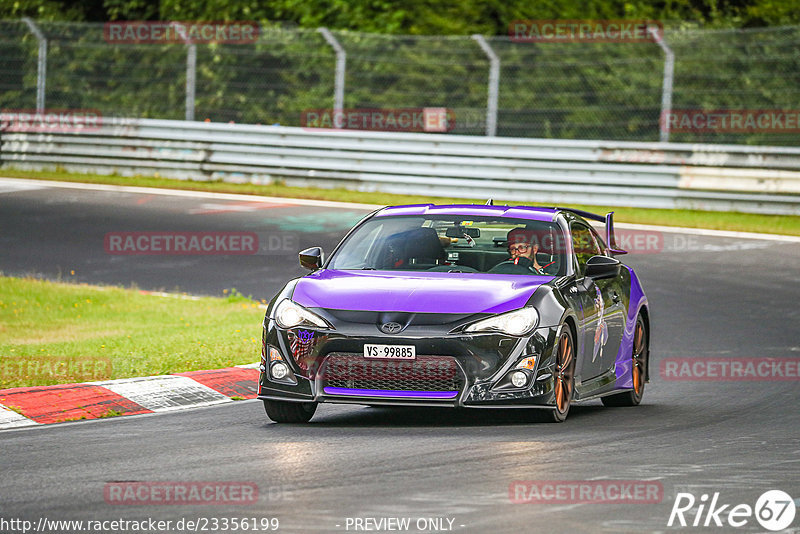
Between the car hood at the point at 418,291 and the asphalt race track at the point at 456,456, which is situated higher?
the car hood at the point at 418,291

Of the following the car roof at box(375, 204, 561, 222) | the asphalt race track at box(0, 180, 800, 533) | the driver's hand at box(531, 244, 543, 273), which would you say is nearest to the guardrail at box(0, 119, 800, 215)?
the asphalt race track at box(0, 180, 800, 533)

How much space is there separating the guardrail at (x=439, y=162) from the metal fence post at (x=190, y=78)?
0.36m

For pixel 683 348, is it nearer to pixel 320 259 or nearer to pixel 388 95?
pixel 320 259

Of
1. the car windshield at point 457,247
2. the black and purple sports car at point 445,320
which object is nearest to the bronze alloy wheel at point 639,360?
the black and purple sports car at point 445,320

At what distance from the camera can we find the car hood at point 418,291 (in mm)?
8898

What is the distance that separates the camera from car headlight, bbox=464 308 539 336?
880cm

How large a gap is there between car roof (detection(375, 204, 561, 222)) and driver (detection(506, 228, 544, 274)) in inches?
5.0

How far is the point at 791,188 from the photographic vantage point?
2266 cm

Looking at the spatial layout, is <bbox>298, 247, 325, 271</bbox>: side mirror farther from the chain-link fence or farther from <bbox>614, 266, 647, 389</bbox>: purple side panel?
the chain-link fence

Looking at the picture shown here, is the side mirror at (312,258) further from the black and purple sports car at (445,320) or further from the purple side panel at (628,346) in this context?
the purple side panel at (628,346)

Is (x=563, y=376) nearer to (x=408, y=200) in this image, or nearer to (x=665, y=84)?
(x=665, y=84)

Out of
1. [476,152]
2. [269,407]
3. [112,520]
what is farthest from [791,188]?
[112,520]

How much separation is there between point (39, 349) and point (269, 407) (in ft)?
12.8

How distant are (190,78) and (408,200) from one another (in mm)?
4954
